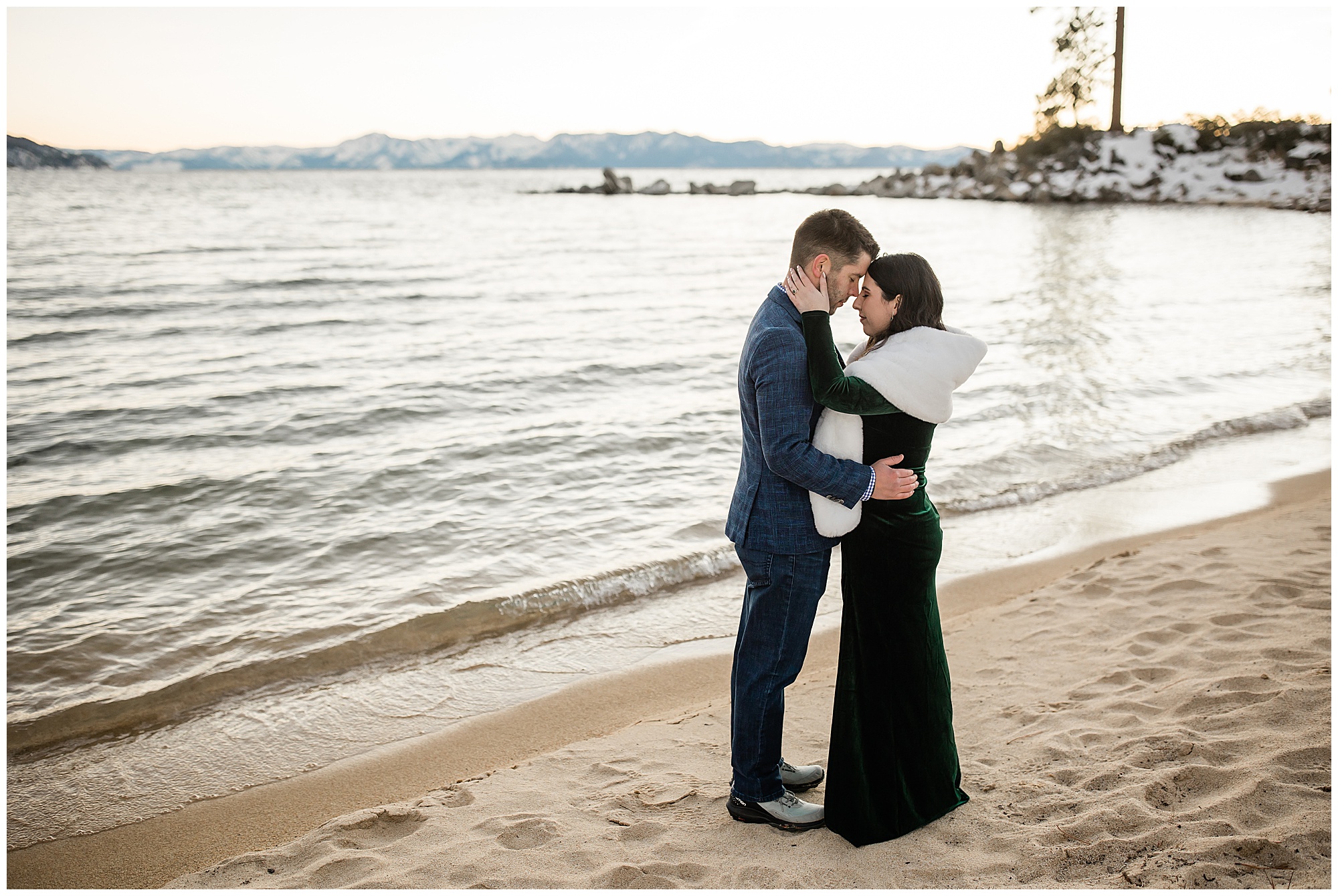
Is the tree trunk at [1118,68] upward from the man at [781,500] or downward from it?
upward

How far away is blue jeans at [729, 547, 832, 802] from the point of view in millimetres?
2965

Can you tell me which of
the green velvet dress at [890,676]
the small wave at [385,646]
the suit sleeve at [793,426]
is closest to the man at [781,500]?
the suit sleeve at [793,426]

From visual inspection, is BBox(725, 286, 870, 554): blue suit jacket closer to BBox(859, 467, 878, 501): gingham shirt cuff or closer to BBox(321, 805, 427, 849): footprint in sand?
BBox(859, 467, 878, 501): gingham shirt cuff

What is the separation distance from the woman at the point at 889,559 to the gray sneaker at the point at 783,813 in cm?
10

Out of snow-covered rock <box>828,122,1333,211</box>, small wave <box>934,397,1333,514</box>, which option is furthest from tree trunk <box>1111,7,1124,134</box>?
small wave <box>934,397,1333,514</box>

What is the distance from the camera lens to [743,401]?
294 centimetres

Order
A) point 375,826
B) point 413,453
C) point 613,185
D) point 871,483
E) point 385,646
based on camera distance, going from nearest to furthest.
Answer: point 871,483
point 375,826
point 385,646
point 413,453
point 613,185

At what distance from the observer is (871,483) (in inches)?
110

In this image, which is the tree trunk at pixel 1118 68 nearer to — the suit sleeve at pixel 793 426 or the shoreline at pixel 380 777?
the shoreline at pixel 380 777

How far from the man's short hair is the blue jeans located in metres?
0.98

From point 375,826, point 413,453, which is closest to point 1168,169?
point 413,453

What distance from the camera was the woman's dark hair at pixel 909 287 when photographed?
273 cm

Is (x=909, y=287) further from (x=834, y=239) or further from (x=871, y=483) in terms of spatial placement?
(x=871, y=483)

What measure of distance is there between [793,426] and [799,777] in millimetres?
1522
